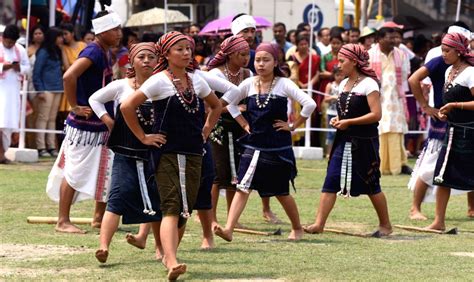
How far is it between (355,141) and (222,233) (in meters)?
1.59

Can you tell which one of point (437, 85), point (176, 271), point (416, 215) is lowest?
point (416, 215)

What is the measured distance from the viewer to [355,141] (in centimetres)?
1105

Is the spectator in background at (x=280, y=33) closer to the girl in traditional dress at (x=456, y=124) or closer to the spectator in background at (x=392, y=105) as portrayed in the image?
the spectator in background at (x=392, y=105)

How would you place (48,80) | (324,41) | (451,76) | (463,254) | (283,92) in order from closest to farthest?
1. (463,254)
2. (283,92)
3. (451,76)
4. (48,80)
5. (324,41)

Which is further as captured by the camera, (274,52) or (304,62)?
(304,62)

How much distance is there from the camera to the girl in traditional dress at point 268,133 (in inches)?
417

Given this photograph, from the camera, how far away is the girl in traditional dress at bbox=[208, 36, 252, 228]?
11094mm

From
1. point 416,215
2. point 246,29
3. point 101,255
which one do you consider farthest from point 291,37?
point 101,255

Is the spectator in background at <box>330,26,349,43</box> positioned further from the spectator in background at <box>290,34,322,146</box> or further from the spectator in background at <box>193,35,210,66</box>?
the spectator in background at <box>193,35,210,66</box>

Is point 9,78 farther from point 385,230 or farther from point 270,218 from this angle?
point 385,230

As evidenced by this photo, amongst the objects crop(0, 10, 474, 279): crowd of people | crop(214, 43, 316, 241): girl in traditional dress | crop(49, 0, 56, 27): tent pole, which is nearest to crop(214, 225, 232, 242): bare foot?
crop(0, 10, 474, 279): crowd of people

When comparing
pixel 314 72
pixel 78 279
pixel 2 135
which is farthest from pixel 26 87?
pixel 78 279

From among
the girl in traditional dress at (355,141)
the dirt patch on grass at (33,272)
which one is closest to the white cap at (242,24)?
the girl in traditional dress at (355,141)

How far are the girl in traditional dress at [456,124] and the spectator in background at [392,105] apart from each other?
217 inches
